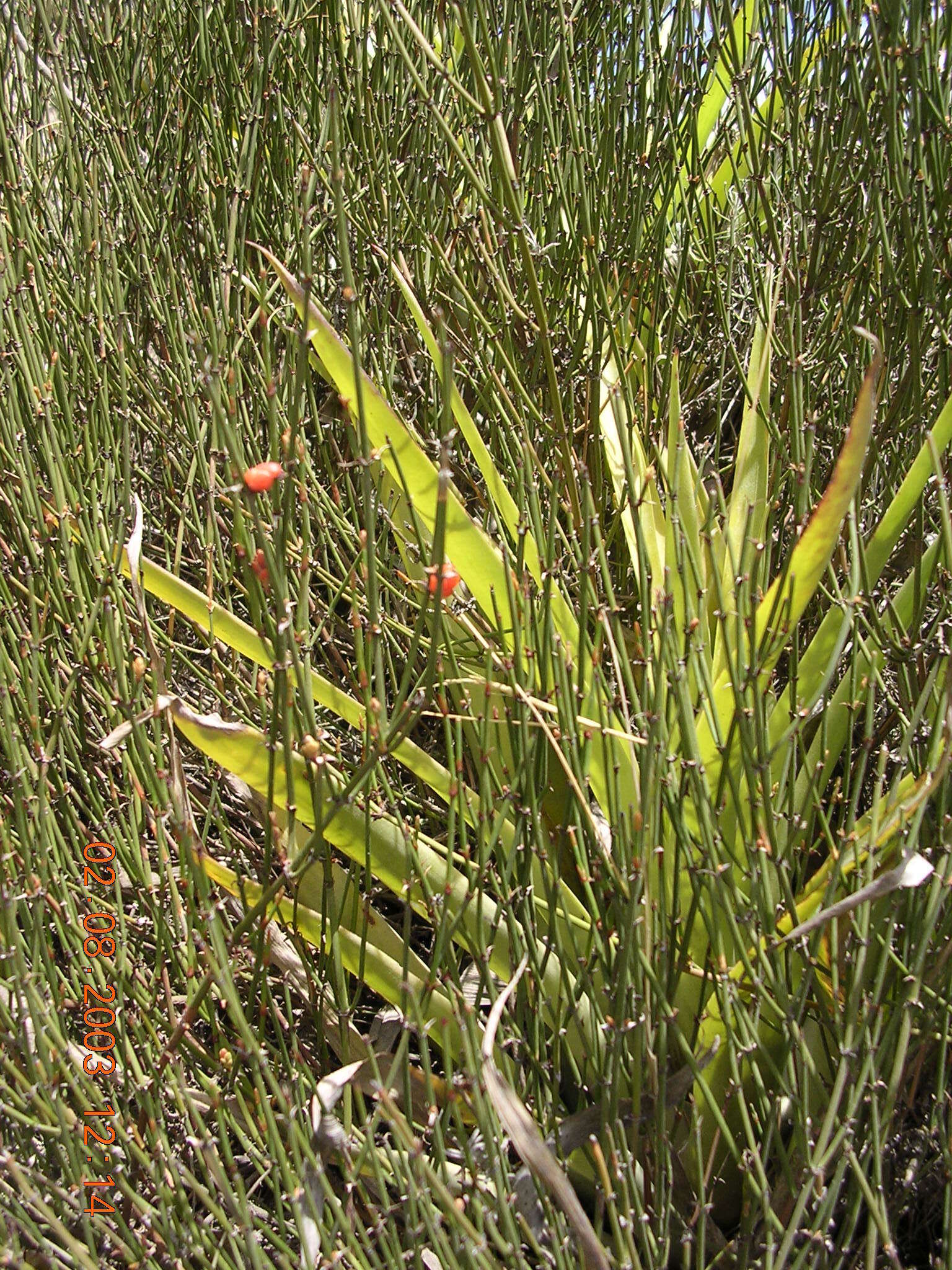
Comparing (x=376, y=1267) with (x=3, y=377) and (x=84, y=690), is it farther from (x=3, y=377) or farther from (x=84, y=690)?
(x=3, y=377)

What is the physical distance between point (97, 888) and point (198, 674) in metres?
0.32

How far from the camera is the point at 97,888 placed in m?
1.20

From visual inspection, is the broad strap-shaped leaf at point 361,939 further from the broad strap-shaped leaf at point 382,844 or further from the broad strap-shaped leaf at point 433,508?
the broad strap-shaped leaf at point 433,508

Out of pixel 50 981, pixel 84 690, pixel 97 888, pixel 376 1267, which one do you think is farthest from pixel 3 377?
pixel 376 1267
